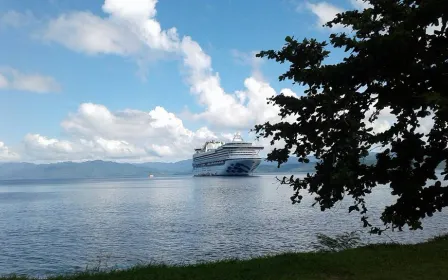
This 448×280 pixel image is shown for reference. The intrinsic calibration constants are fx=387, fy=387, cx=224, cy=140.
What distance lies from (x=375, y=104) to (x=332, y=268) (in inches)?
249

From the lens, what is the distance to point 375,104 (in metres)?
11.1

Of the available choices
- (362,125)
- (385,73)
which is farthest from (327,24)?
(362,125)

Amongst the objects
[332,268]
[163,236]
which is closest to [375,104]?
[332,268]

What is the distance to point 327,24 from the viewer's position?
40.9ft

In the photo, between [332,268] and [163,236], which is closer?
[332,268]

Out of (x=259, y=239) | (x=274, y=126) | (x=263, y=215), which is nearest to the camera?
(x=274, y=126)

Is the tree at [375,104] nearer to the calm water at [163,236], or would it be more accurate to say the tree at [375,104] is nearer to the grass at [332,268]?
the grass at [332,268]

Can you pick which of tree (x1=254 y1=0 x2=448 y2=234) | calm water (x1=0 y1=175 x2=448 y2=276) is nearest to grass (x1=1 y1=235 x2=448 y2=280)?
tree (x1=254 y1=0 x2=448 y2=234)

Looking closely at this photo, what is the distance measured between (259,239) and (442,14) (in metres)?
25.6

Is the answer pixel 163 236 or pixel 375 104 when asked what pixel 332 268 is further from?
pixel 163 236

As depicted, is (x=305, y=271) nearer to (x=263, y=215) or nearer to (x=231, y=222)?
(x=231, y=222)

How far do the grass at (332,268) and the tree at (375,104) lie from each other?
252 centimetres

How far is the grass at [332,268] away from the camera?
12812 mm

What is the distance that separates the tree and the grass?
8.25ft
